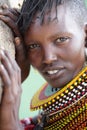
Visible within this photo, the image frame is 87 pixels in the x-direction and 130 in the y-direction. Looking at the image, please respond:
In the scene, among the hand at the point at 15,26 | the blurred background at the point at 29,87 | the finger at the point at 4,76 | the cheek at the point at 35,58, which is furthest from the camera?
the blurred background at the point at 29,87

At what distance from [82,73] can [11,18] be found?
38 cm

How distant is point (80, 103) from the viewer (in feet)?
4.99

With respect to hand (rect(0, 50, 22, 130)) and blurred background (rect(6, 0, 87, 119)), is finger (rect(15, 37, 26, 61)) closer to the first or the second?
hand (rect(0, 50, 22, 130))

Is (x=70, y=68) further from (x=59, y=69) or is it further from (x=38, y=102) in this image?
(x=38, y=102)

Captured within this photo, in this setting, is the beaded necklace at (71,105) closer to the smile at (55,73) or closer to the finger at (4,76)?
the smile at (55,73)

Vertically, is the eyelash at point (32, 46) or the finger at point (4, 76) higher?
the eyelash at point (32, 46)

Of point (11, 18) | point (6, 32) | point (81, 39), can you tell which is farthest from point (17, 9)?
point (81, 39)

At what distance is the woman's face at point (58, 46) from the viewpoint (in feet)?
4.96

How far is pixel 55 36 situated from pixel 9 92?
15.8 inches

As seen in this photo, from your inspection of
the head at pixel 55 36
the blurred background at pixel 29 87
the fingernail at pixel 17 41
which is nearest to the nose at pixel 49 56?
the head at pixel 55 36

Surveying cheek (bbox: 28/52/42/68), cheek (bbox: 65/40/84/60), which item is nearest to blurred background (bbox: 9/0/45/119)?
cheek (bbox: 28/52/42/68)

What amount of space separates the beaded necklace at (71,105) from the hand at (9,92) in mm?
334

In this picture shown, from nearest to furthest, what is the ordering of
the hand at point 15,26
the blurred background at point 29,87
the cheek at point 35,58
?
the hand at point 15,26 < the cheek at point 35,58 < the blurred background at point 29,87

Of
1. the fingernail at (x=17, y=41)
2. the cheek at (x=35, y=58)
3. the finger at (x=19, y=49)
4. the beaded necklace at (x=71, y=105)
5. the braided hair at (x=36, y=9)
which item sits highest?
the braided hair at (x=36, y=9)
